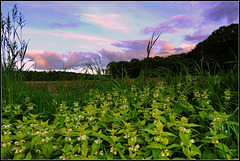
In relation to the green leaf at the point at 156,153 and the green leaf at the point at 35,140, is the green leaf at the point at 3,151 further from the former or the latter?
the green leaf at the point at 156,153

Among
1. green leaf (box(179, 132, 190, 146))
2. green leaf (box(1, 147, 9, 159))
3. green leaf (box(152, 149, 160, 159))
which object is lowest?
green leaf (box(152, 149, 160, 159))

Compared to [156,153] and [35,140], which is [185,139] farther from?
[35,140]

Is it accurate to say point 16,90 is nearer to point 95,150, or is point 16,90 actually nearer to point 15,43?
point 15,43

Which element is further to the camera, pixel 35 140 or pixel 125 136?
pixel 125 136

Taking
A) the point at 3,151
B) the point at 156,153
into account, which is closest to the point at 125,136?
the point at 156,153

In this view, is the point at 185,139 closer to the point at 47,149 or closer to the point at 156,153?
the point at 156,153

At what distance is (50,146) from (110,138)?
566 millimetres

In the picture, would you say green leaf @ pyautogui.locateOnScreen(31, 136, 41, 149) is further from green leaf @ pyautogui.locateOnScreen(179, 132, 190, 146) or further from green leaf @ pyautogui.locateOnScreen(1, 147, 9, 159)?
green leaf @ pyautogui.locateOnScreen(179, 132, 190, 146)

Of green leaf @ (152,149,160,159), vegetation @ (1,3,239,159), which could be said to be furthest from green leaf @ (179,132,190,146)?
green leaf @ (152,149,160,159)

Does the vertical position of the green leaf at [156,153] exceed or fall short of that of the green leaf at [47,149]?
it falls short

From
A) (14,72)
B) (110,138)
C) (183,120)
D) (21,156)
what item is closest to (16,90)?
(14,72)

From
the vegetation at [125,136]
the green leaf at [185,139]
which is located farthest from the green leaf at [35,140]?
the green leaf at [185,139]

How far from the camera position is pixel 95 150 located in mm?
1805

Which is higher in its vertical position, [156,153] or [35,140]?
[35,140]
